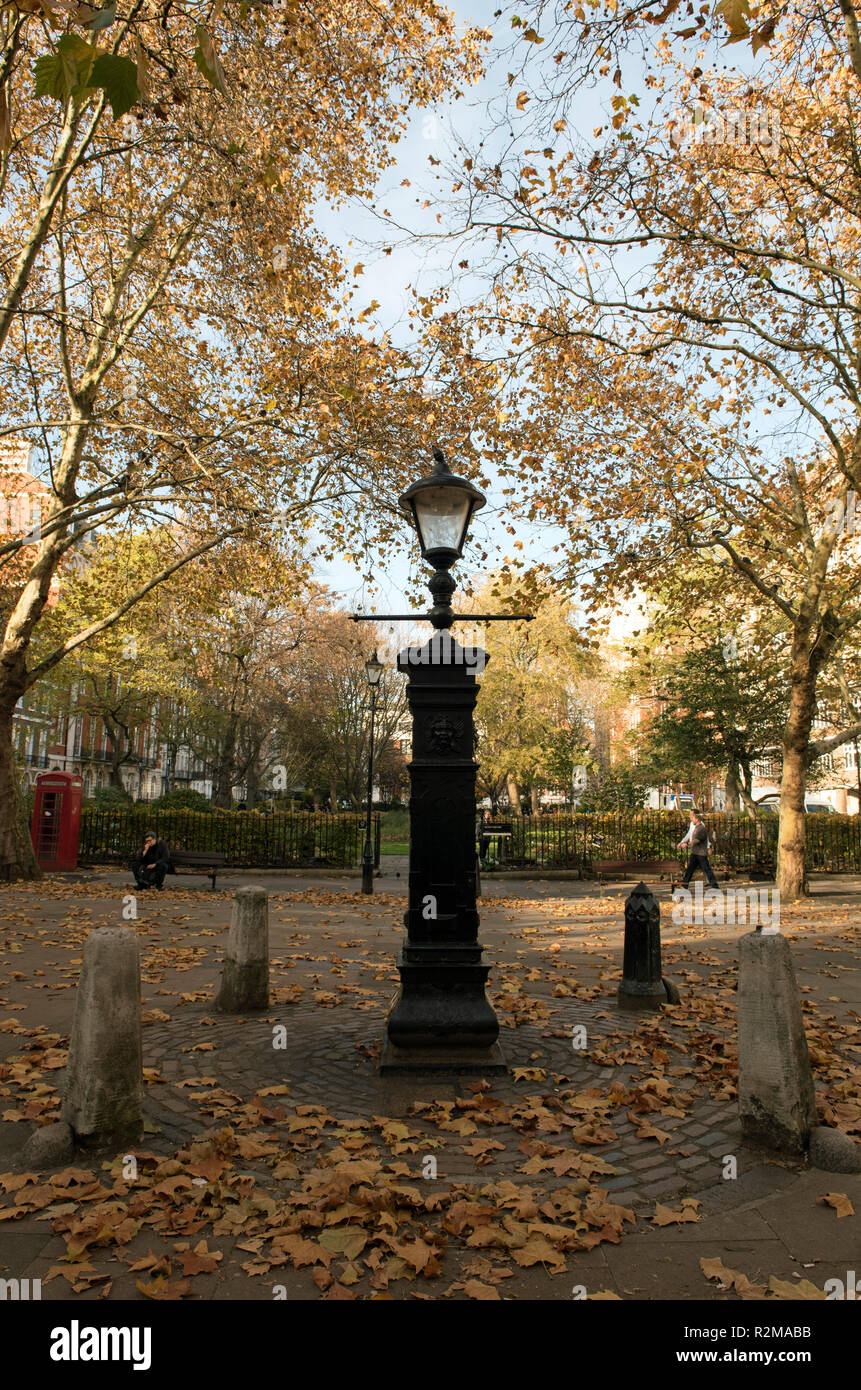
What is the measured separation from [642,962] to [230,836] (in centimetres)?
1619

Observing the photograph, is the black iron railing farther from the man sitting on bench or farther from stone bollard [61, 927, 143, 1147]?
stone bollard [61, 927, 143, 1147]

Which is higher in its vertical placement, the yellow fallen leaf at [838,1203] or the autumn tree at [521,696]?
the autumn tree at [521,696]

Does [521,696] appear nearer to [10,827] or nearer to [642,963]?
[10,827]

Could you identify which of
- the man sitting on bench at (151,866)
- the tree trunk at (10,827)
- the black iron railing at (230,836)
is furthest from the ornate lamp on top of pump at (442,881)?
the black iron railing at (230,836)

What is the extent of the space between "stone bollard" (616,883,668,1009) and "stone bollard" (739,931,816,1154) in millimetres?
2761

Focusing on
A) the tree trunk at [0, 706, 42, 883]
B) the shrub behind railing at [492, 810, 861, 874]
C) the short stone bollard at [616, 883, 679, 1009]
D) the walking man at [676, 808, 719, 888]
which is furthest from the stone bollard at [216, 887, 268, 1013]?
the shrub behind railing at [492, 810, 861, 874]

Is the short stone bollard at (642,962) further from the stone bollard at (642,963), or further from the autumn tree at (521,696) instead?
the autumn tree at (521,696)

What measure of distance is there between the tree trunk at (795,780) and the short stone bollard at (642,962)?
32.6 ft

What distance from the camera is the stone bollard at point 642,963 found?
6.69m

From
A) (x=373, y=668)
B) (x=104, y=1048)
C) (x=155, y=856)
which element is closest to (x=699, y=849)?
(x=373, y=668)

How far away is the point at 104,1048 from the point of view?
3.76m

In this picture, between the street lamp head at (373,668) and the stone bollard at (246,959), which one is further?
the street lamp head at (373,668)
